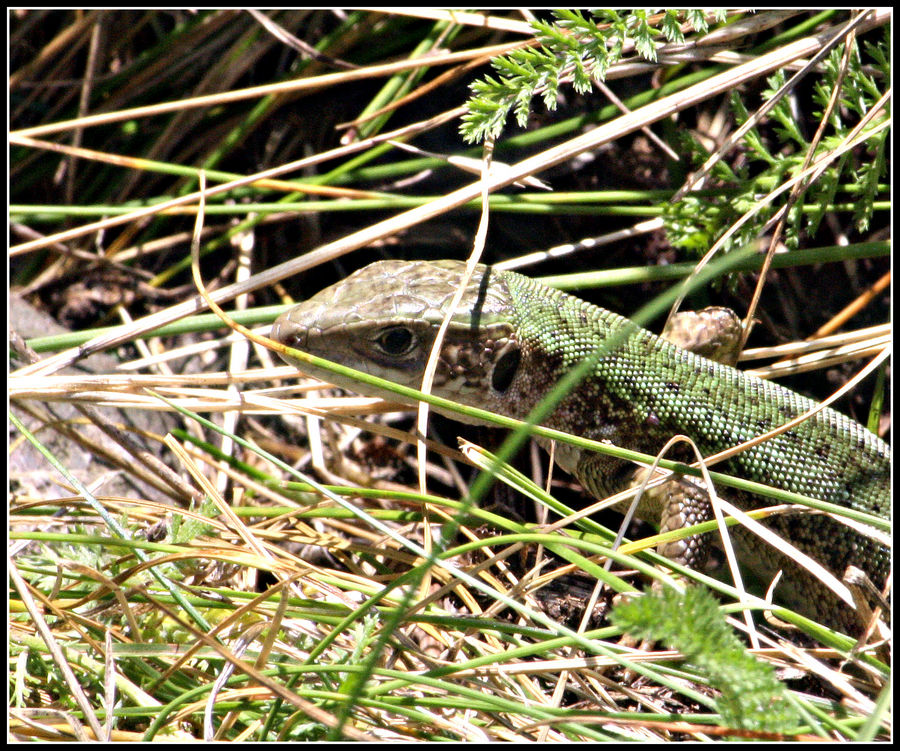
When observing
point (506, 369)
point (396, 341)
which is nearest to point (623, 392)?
point (506, 369)

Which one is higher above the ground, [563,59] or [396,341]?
[563,59]

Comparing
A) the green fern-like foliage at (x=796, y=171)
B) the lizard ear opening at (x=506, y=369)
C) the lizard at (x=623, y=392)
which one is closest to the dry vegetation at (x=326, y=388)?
the green fern-like foliage at (x=796, y=171)

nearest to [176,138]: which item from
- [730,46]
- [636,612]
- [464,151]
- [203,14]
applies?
[203,14]

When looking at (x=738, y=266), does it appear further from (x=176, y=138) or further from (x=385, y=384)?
(x=176, y=138)

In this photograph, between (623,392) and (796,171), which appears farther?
(796,171)

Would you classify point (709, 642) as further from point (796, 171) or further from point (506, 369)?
point (796, 171)

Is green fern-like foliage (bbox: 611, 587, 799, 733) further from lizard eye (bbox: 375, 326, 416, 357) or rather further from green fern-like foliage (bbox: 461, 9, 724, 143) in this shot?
green fern-like foliage (bbox: 461, 9, 724, 143)
